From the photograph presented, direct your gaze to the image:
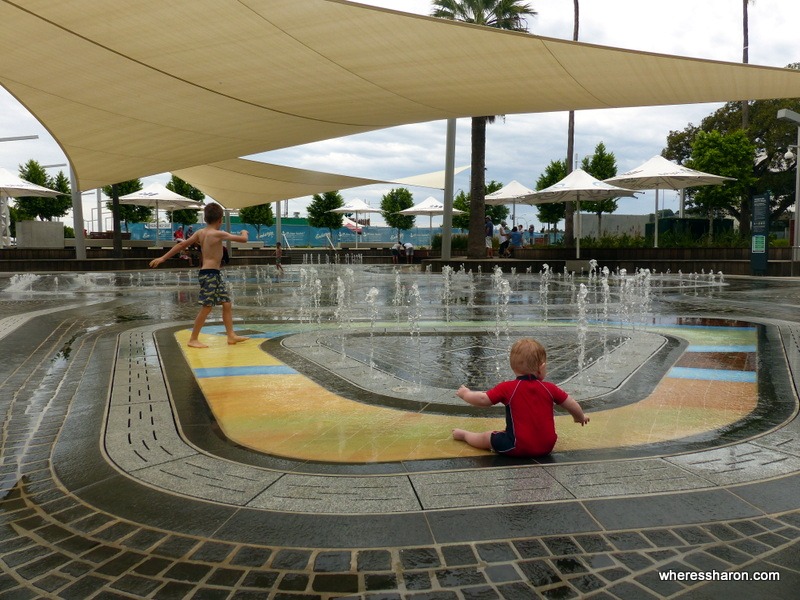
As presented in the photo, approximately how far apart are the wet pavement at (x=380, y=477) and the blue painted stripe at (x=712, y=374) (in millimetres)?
22

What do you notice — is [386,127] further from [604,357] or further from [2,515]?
[2,515]

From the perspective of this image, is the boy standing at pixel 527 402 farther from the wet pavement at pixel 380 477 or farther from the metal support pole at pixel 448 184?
the metal support pole at pixel 448 184

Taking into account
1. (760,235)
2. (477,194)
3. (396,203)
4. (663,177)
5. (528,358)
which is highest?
(396,203)

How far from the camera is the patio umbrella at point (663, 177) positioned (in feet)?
77.9

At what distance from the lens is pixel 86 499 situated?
3.09 metres

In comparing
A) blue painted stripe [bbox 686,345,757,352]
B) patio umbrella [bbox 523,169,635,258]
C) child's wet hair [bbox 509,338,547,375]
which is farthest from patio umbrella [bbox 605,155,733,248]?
child's wet hair [bbox 509,338,547,375]

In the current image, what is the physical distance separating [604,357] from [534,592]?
188 inches

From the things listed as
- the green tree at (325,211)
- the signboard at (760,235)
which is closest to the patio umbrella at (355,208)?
the green tree at (325,211)

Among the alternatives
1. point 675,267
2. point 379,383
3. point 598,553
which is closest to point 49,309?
point 379,383

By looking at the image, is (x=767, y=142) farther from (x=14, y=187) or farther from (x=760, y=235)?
(x=14, y=187)

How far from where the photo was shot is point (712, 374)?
588cm

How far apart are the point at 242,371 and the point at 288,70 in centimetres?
411

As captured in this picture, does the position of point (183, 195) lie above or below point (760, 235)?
above

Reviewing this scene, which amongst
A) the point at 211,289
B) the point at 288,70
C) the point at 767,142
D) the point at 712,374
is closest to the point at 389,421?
the point at 712,374
